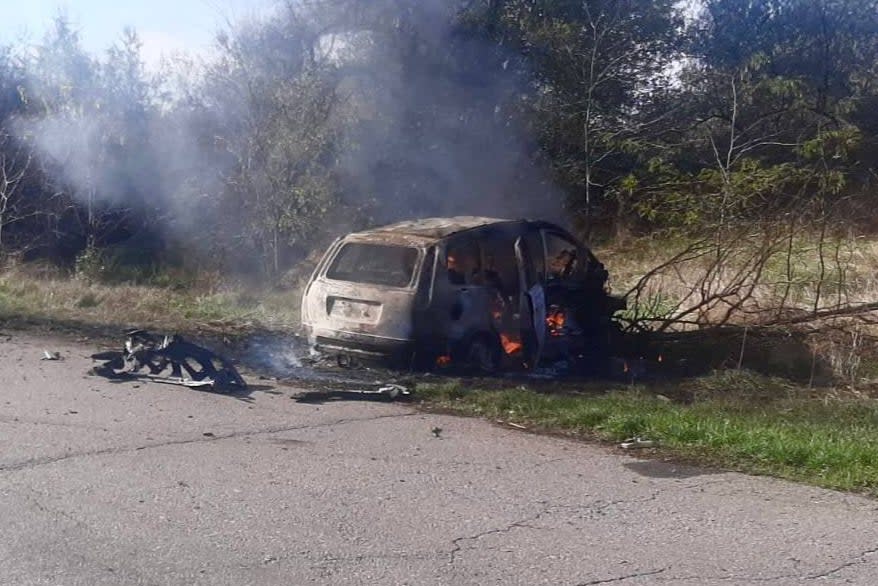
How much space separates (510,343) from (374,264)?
1.48 metres

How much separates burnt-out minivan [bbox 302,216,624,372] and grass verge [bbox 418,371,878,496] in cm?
69

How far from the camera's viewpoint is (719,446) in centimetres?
671

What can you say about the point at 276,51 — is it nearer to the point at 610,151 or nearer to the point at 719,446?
the point at 610,151

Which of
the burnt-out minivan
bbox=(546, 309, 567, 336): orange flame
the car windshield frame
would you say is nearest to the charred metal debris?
the burnt-out minivan

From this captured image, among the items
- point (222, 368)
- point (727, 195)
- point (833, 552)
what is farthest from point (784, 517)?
point (727, 195)

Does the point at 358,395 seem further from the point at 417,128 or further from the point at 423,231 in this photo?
the point at 417,128

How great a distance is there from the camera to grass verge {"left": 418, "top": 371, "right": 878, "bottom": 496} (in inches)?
247

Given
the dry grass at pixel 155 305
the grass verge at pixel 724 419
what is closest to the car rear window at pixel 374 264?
the grass verge at pixel 724 419

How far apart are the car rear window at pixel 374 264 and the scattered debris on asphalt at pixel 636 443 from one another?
2.89 metres

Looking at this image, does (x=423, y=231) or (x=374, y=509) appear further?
(x=423, y=231)

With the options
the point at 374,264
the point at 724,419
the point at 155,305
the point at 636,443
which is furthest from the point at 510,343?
the point at 155,305

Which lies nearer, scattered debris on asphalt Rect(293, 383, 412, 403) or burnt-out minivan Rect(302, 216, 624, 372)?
scattered debris on asphalt Rect(293, 383, 412, 403)

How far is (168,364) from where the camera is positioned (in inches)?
355

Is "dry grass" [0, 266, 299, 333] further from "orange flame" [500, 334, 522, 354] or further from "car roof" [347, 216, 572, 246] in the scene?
"orange flame" [500, 334, 522, 354]
